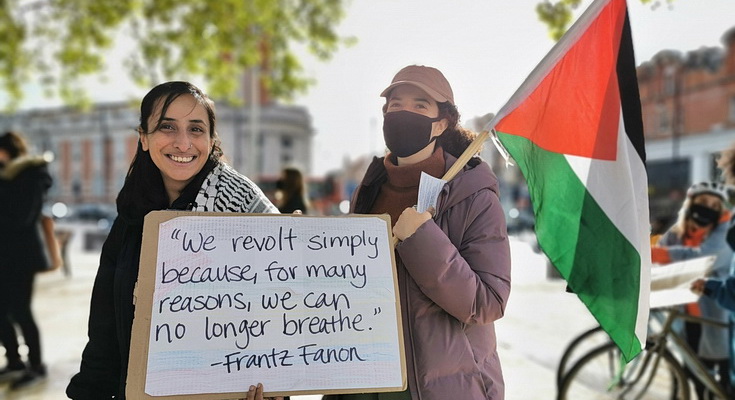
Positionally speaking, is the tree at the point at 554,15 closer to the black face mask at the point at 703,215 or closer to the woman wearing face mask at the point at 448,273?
the black face mask at the point at 703,215

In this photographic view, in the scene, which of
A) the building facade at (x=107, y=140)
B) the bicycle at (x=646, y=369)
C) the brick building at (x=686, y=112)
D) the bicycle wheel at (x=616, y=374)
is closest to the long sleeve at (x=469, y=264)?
the bicycle at (x=646, y=369)

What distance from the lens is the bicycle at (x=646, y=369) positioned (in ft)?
13.5

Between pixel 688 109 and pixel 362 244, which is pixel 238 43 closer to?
pixel 362 244

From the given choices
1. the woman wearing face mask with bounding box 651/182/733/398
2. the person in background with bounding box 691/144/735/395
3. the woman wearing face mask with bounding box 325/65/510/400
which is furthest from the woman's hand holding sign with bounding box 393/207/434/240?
the woman wearing face mask with bounding box 651/182/733/398

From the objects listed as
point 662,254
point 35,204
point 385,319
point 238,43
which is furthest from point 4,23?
point 385,319

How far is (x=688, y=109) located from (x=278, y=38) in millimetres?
29606

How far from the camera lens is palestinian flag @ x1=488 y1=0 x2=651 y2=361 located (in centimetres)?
237

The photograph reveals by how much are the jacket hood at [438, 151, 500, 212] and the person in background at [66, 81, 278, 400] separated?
584 mm

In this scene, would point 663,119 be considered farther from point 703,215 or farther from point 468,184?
point 468,184

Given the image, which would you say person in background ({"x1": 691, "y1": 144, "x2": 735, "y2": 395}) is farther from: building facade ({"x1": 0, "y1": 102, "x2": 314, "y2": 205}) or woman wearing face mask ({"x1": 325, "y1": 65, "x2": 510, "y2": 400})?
building facade ({"x1": 0, "y1": 102, "x2": 314, "y2": 205})

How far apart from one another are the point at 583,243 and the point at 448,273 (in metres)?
0.68

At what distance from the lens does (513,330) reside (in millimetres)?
7859

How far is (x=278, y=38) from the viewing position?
13672mm

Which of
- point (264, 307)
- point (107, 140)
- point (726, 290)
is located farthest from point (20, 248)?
point (107, 140)
